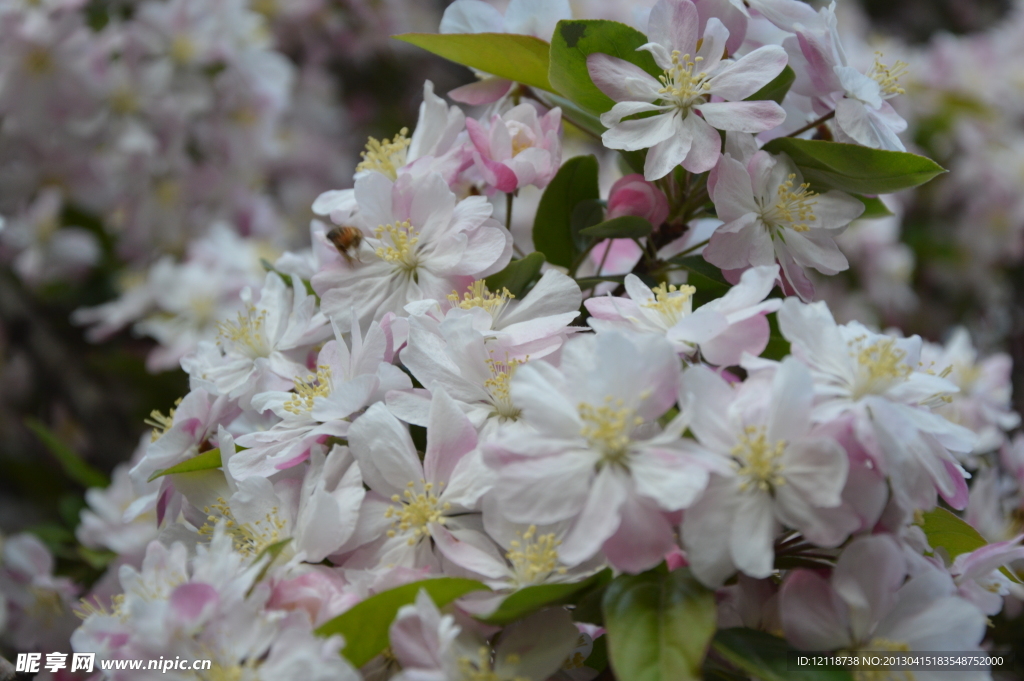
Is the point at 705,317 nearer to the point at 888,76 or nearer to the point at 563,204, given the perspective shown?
the point at 563,204

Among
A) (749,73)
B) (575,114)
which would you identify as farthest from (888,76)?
(575,114)

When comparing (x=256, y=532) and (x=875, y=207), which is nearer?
(x=256, y=532)

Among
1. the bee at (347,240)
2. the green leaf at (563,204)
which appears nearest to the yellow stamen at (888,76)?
the green leaf at (563,204)

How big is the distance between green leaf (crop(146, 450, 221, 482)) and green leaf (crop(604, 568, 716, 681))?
382 mm

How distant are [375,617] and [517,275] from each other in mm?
343

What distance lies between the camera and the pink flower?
30.3 inches

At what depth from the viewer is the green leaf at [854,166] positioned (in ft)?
2.32

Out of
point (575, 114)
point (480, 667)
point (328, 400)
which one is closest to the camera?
point (480, 667)

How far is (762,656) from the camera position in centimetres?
55

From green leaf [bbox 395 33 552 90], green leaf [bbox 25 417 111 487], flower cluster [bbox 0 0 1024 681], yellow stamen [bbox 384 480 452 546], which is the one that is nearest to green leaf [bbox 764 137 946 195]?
flower cluster [bbox 0 0 1024 681]

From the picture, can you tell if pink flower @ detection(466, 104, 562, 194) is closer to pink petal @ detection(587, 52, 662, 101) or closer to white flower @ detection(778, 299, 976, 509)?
pink petal @ detection(587, 52, 662, 101)

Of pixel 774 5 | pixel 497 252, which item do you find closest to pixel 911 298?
pixel 774 5

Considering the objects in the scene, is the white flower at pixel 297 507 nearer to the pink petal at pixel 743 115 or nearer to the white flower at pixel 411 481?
the white flower at pixel 411 481

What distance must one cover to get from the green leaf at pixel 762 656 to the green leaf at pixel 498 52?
1.86ft
